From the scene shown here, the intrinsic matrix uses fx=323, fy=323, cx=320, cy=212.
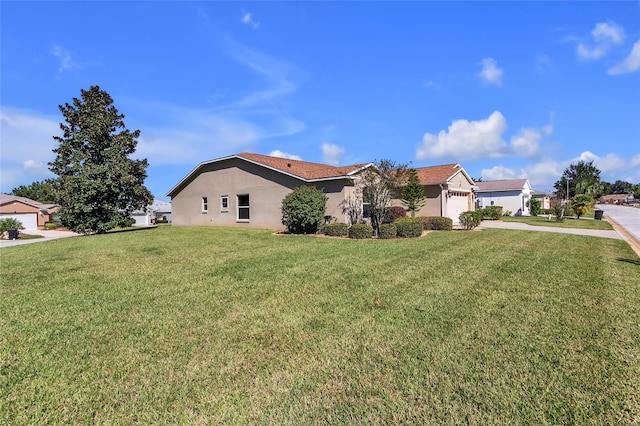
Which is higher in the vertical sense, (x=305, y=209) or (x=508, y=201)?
(x=508, y=201)

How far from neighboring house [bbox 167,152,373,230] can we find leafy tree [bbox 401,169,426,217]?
3744mm

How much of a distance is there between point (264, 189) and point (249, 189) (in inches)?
53.8

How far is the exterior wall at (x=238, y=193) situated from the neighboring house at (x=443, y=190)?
762cm

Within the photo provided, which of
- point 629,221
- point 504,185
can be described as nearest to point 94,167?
point 629,221

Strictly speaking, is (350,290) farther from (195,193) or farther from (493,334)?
(195,193)

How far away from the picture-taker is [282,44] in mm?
13477

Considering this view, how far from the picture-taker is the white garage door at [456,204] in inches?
896

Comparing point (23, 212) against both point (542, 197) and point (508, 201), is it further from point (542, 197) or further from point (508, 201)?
point (542, 197)

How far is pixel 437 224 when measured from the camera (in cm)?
1745

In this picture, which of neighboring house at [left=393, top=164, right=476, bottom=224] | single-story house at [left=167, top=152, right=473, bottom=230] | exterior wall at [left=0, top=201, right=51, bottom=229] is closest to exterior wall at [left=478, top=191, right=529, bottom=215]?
single-story house at [left=167, top=152, right=473, bottom=230]

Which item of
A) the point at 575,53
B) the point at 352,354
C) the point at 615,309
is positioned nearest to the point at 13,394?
the point at 352,354

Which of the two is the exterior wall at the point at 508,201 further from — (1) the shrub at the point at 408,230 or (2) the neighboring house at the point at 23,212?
(2) the neighboring house at the point at 23,212

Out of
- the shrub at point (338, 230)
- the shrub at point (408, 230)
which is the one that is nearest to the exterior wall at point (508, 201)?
the shrub at point (408, 230)

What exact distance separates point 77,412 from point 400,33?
13.9 meters
